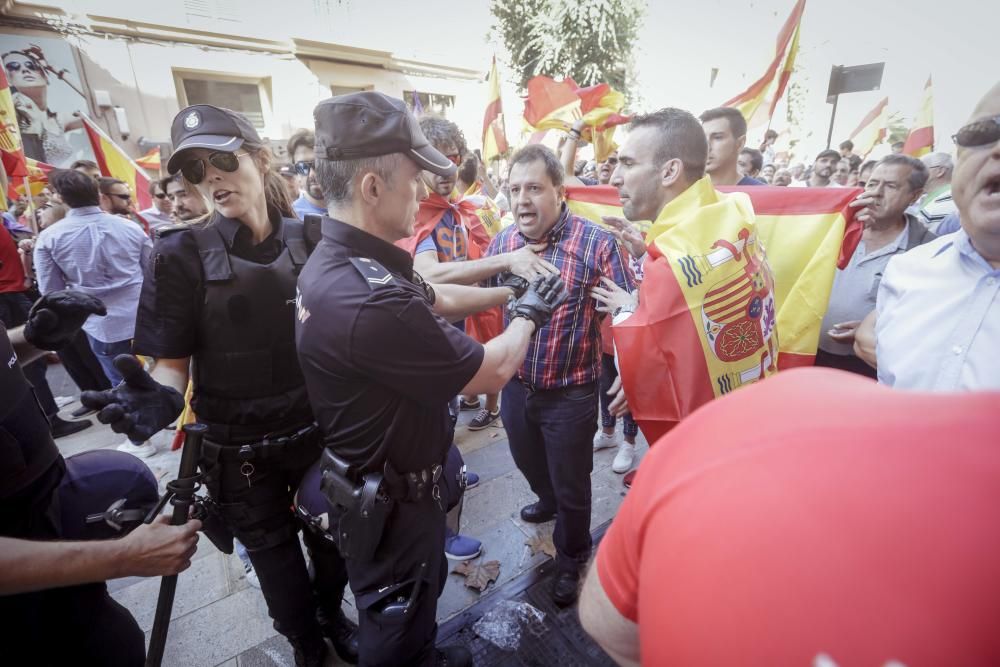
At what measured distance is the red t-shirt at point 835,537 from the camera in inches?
17.6

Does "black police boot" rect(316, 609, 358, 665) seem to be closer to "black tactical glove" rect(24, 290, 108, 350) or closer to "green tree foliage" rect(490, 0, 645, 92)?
"black tactical glove" rect(24, 290, 108, 350)

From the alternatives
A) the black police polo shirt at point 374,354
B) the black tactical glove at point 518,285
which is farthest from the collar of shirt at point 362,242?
the black tactical glove at point 518,285

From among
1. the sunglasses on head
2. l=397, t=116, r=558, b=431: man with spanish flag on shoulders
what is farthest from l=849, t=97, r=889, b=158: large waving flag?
the sunglasses on head

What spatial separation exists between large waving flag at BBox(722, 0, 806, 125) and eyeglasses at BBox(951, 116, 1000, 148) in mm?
3780

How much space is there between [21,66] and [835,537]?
61.2 ft

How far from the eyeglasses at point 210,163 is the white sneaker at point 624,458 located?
3.48 meters

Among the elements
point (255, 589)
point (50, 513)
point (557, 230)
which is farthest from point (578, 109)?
point (50, 513)

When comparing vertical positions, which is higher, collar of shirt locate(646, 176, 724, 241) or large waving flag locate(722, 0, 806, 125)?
large waving flag locate(722, 0, 806, 125)

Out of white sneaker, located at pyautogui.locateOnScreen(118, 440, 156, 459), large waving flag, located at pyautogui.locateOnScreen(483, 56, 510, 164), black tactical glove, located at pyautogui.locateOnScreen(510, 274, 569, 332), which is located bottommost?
white sneaker, located at pyautogui.locateOnScreen(118, 440, 156, 459)

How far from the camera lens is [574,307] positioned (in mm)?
2568

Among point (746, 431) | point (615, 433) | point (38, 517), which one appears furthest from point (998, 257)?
point (615, 433)

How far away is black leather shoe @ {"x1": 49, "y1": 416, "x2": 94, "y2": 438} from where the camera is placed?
4996 millimetres

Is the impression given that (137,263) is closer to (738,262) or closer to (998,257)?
(738,262)

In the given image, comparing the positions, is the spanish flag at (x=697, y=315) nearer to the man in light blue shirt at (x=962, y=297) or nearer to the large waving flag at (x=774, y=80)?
the man in light blue shirt at (x=962, y=297)
